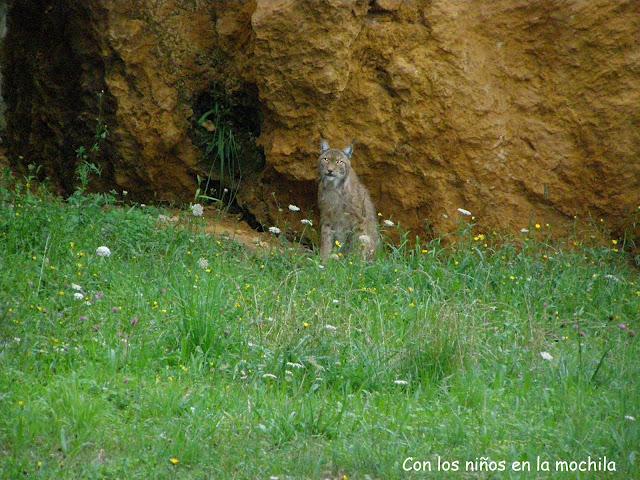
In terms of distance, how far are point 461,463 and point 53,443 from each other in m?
2.31

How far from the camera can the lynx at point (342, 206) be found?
33.7 ft

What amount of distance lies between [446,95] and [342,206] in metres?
1.59

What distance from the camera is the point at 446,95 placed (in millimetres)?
10344

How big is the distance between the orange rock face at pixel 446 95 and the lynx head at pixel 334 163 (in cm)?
40

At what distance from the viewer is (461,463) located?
5.67 meters

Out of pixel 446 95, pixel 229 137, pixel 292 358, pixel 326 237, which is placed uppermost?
pixel 446 95

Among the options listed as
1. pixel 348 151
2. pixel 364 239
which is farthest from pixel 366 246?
pixel 348 151

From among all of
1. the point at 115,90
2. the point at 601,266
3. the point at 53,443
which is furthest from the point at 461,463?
the point at 115,90

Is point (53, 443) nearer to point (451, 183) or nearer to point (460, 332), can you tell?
point (460, 332)

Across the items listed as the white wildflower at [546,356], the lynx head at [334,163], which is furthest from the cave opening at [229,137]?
the white wildflower at [546,356]

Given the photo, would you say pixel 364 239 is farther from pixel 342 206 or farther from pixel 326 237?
pixel 326 237

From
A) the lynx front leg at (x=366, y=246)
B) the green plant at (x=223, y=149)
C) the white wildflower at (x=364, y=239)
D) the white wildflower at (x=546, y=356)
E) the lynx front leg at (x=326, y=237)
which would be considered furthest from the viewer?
the green plant at (x=223, y=149)

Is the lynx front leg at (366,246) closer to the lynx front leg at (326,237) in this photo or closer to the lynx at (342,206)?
the lynx at (342,206)

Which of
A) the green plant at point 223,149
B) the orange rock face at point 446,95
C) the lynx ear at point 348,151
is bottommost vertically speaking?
the green plant at point 223,149
